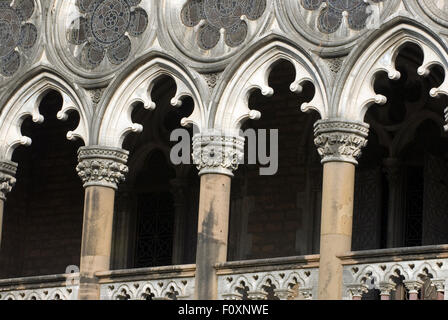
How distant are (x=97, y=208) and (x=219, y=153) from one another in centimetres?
209

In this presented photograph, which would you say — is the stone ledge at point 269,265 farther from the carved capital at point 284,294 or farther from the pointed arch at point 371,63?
the pointed arch at point 371,63

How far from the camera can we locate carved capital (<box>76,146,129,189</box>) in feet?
74.2

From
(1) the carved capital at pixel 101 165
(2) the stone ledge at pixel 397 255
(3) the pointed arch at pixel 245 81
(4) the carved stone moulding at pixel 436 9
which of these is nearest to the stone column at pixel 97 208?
(1) the carved capital at pixel 101 165

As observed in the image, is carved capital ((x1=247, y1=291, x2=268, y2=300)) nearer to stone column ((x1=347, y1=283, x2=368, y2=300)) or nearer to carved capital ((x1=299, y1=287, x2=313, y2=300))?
carved capital ((x1=299, y1=287, x2=313, y2=300))

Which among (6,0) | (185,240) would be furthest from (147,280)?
(6,0)

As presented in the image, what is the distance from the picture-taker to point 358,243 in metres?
23.3

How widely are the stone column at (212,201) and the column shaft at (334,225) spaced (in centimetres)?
160

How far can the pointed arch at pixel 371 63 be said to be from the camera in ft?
66.7

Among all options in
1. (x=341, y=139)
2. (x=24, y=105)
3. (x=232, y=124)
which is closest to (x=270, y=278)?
(x=341, y=139)

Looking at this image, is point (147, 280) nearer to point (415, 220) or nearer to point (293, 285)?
point (293, 285)

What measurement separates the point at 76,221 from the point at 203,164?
5180 millimetres

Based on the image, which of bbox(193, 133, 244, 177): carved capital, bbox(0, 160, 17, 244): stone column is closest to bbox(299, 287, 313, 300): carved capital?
bbox(193, 133, 244, 177): carved capital
